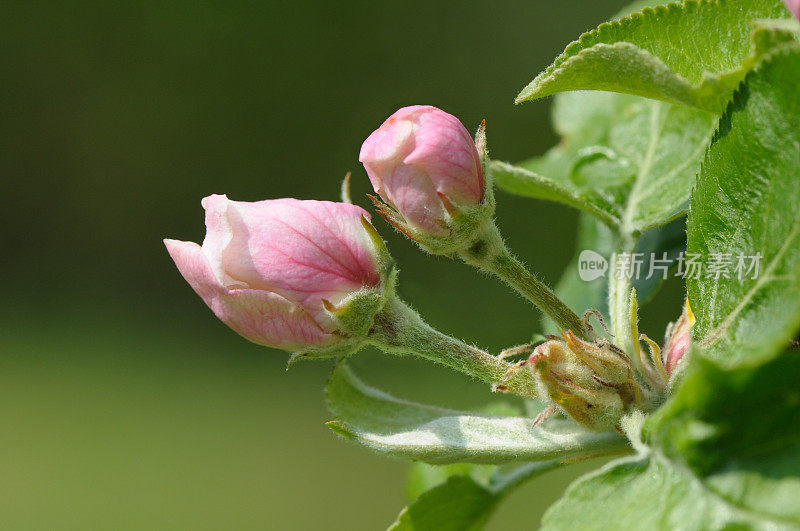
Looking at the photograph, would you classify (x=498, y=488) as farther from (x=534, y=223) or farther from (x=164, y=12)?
(x=164, y=12)

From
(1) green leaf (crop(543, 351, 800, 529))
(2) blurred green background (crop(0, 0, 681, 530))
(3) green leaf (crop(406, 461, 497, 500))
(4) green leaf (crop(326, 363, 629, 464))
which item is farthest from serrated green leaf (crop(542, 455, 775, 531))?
(2) blurred green background (crop(0, 0, 681, 530))

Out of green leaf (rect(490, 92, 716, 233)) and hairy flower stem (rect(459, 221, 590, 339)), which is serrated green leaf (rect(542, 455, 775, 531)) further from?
Result: green leaf (rect(490, 92, 716, 233))

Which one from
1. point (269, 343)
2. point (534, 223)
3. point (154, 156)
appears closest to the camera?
point (269, 343)

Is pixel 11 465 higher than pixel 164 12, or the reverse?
pixel 164 12

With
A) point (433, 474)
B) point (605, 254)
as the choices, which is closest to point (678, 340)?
point (605, 254)

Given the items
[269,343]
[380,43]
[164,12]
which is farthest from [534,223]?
[269,343]

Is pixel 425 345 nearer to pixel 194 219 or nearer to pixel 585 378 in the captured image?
pixel 585 378

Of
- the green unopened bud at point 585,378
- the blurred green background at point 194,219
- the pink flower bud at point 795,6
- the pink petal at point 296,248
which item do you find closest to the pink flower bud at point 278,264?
the pink petal at point 296,248

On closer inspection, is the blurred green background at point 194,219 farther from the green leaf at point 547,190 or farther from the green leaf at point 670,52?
the green leaf at point 670,52
